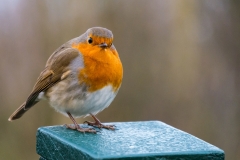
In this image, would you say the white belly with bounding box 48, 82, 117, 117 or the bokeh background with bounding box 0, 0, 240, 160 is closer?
the white belly with bounding box 48, 82, 117, 117

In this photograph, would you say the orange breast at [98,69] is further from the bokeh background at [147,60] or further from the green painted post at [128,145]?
the bokeh background at [147,60]

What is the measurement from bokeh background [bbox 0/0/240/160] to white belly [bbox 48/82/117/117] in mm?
3093

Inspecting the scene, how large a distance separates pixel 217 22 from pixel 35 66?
2583 mm

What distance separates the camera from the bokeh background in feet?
22.0

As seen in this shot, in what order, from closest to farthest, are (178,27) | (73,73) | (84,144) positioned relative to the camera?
1. (84,144)
2. (73,73)
3. (178,27)

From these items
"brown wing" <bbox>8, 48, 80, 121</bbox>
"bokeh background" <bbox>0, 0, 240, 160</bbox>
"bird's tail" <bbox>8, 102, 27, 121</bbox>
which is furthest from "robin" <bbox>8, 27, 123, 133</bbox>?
"bokeh background" <bbox>0, 0, 240, 160</bbox>

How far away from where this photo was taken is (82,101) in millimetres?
3521

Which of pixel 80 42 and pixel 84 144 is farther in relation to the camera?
pixel 80 42

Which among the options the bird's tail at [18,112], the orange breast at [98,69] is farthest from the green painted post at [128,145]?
the bird's tail at [18,112]

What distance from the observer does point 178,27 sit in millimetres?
7121

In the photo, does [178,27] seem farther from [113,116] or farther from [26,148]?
[26,148]

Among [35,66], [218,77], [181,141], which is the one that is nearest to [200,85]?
[218,77]

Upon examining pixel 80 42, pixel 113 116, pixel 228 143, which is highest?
pixel 80 42

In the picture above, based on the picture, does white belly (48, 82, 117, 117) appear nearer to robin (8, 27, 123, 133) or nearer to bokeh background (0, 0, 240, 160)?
robin (8, 27, 123, 133)
